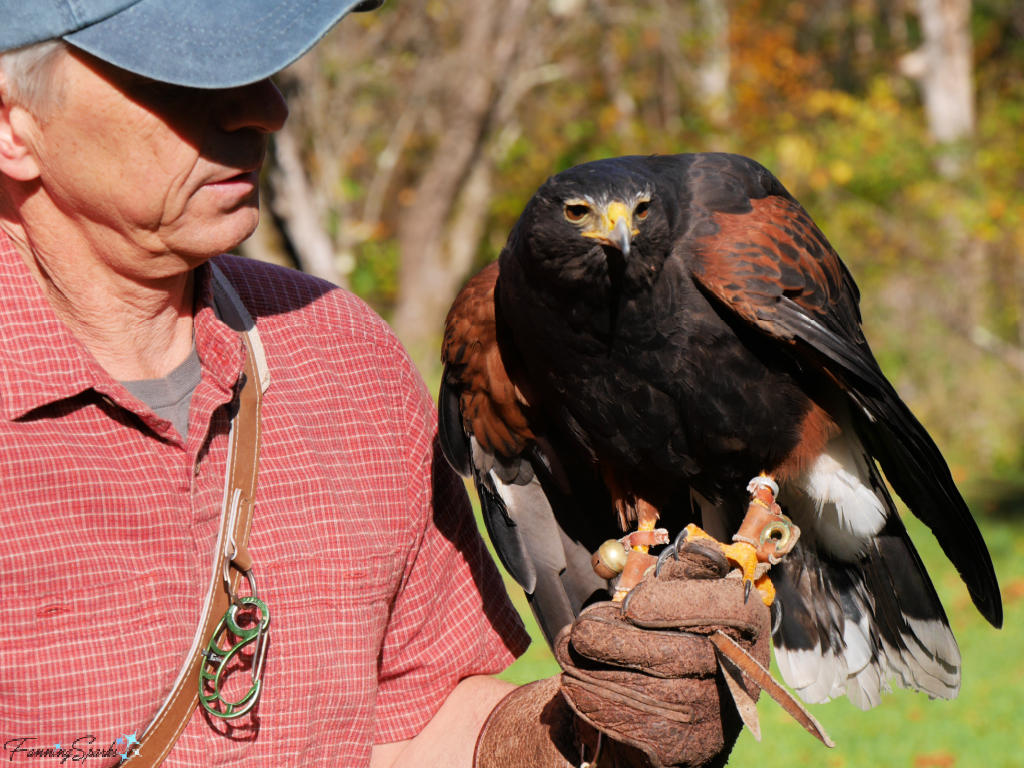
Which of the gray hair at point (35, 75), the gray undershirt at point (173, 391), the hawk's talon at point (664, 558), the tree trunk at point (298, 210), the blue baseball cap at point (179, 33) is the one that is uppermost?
the blue baseball cap at point (179, 33)

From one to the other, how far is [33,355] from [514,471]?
4.83 ft

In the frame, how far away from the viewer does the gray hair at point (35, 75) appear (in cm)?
166

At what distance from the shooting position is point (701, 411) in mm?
2641

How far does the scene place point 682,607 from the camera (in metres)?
2.09

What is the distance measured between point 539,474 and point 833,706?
3.63 meters

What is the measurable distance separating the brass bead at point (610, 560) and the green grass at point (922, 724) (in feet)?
8.87

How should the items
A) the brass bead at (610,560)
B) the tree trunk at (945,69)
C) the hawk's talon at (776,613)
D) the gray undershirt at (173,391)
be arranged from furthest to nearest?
the tree trunk at (945,69) < the hawk's talon at (776,613) < the brass bead at (610,560) < the gray undershirt at (173,391)

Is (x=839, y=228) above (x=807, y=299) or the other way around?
the other way around

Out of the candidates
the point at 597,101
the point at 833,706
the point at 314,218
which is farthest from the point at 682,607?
the point at 597,101

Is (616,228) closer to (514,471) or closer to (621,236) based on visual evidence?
(621,236)

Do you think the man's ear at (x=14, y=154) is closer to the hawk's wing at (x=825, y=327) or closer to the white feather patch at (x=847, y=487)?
the hawk's wing at (x=825, y=327)

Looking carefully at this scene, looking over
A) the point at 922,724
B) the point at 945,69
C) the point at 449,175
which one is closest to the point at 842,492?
the point at 922,724

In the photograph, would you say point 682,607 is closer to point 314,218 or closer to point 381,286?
point 314,218

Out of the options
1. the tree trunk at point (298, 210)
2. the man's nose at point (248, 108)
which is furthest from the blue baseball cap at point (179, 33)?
the tree trunk at point (298, 210)
